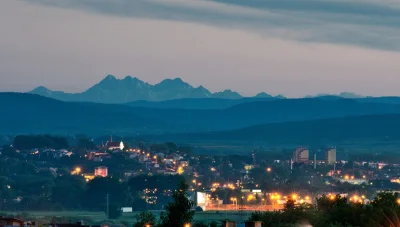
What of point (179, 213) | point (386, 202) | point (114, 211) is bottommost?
point (114, 211)

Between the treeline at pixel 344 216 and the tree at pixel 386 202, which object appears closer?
the treeline at pixel 344 216

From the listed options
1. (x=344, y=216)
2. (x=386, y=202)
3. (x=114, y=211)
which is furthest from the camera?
(x=114, y=211)

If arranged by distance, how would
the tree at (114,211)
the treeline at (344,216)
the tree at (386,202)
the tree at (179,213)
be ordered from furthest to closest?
the tree at (114,211) → the tree at (386,202) → the treeline at (344,216) → the tree at (179,213)

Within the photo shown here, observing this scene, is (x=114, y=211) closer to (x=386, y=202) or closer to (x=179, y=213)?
(x=386, y=202)

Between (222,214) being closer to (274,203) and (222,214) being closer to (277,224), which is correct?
(274,203)

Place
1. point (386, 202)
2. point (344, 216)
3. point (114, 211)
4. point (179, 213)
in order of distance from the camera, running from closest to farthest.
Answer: point (179, 213) → point (344, 216) → point (386, 202) → point (114, 211)

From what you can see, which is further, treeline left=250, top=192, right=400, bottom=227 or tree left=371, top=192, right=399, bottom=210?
tree left=371, top=192, right=399, bottom=210

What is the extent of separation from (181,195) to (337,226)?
668 centimetres

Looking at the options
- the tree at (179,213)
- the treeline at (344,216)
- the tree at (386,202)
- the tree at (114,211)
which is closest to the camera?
the tree at (179,213)

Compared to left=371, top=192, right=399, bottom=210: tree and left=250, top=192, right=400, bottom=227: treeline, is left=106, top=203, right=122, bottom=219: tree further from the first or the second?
left=371, top=192, right=399, bottom=210: tree

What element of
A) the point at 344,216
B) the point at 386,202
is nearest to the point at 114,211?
the point at 386,202

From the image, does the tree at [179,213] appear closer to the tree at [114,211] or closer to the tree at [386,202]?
the tree at [386,202]

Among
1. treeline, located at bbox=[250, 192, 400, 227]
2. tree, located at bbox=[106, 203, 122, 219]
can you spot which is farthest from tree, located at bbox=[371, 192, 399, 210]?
tree, located at bbox=[106, 203, 122, 219]

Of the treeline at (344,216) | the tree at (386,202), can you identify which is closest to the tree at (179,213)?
the treeline at (344,216)
